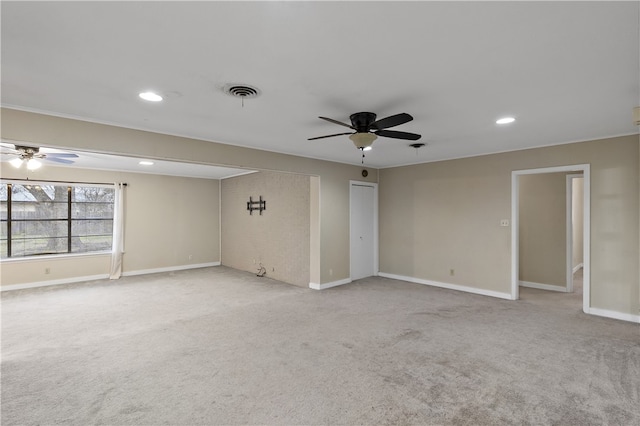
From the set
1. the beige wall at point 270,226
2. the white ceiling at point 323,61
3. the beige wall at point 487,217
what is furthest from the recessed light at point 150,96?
the beige wall at point 487,217

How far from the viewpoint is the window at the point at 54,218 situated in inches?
244

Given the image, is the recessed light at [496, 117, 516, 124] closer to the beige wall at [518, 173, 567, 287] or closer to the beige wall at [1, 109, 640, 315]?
the beige wall at [1, 109, 640, 315]

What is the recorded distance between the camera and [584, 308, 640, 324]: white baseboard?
4.14 m

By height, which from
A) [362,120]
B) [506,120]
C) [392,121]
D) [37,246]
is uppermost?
[506,120]

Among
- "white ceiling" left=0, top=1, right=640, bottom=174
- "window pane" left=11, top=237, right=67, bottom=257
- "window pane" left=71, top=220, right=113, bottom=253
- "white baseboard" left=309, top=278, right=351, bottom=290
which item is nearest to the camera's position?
"white ceiling" left=0, top=1, right=640, bottom=174

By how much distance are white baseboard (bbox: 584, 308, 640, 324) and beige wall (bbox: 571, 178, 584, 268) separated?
3049mm

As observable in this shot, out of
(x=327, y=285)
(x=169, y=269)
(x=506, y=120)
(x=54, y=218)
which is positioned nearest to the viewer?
(x=506, y=120)

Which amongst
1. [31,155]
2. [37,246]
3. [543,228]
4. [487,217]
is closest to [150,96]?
[31,155]

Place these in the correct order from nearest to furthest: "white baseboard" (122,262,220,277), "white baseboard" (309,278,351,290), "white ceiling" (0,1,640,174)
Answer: "white ceiling" (0,1,640,174) → "white baseboard" (309,278,351,290) → "white baseboard" (122,262,220,277)

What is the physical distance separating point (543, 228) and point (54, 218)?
380 inches

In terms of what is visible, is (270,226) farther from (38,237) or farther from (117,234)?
(38,237)

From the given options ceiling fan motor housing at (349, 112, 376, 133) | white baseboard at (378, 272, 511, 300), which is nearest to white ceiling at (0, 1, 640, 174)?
ceiling fan motor housing at (349, 112, 376, 133)

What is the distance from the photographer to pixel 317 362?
3037mm

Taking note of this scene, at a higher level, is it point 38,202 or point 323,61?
point 323,61
